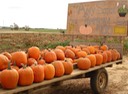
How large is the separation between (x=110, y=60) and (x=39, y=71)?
308cm

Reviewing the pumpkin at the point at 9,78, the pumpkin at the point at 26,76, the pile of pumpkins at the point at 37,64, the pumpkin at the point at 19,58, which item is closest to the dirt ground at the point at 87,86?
the pile of pumpkins at the point at 37,64

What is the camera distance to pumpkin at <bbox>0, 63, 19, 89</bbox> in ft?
12.4

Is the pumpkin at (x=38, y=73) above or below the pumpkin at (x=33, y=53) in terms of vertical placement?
below

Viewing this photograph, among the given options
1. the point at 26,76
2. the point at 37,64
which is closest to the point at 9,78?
the point at 26,76

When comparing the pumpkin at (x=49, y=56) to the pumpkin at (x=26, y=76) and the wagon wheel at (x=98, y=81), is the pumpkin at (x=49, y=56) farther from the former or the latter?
the wagon wheel at (x=98, y=81)

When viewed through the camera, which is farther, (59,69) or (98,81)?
(98,81)

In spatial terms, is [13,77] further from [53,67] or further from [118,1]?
[118,1]

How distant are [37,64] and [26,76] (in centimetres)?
57

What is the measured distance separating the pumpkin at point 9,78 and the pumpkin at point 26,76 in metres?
0.10

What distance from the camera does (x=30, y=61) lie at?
185 inches

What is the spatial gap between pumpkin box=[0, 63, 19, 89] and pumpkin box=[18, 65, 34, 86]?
10 cm

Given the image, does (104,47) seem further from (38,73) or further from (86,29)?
(38,73)

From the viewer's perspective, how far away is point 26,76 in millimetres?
4043

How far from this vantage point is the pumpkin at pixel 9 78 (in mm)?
3793
